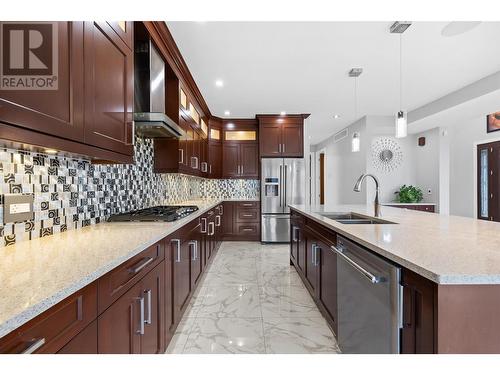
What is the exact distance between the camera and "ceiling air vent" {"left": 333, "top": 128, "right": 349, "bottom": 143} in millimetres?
6872

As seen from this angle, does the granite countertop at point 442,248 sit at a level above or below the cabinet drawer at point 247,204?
above

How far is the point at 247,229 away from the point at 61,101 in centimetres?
459

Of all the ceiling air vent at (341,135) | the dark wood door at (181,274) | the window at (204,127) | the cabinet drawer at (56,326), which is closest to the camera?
the cabinet drawer at (56,326)

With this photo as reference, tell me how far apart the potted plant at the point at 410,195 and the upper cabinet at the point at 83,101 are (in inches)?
234

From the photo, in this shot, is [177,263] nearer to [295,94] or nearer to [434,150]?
[295,94]

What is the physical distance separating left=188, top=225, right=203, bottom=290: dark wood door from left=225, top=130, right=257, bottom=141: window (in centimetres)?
319

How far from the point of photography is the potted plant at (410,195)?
5.83 meters

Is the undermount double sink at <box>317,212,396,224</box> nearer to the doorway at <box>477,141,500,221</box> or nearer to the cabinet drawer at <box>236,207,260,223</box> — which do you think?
the cabinet drawer at <box>236,207,260,223</box>

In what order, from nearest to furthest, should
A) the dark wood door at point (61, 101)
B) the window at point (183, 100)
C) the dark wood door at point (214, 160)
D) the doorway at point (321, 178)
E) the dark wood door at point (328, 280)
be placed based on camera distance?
the dark wood door at point (61, 101) < the dark wood door at point (328, 280) < the window at point (183, 100) < the dark wood door at point (214, 160) < the doorway at point (321, 178)

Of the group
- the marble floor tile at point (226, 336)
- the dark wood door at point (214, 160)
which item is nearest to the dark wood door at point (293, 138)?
the dark wood door at point (214, 160)

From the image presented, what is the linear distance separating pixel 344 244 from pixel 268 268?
7.49ft

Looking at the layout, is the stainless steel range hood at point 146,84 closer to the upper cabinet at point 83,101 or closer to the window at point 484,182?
the upper cabinet at point 83,101

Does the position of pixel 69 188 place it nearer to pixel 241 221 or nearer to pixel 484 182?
pixel 241 221
